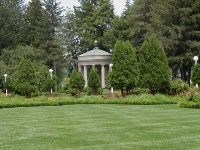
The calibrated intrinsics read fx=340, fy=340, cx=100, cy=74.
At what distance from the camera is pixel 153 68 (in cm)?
2583

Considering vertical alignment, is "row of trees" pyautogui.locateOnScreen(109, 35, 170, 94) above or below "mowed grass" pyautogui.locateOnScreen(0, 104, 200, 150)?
above

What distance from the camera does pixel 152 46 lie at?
1026 inches

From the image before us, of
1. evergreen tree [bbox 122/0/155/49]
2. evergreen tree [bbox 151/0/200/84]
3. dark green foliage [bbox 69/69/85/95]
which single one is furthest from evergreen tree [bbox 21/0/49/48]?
dark green foliage [bbox 69/69/85/95]

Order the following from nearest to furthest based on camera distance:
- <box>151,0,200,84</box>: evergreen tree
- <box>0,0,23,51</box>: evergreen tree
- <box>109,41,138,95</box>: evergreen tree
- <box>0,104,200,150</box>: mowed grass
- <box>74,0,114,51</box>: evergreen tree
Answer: <box>0,104,200,150</box>: mowed grass < <box>109,41,138,95</box>: evergreen tree < <box>151,0,200,84</box>: evergreen tree < <box>0,0,23,51</box>: evergreen tree < <box>74,0,114,51</box>: evergreen tree

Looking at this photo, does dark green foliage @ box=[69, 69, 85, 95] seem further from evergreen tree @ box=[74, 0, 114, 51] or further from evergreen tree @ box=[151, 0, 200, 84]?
evergreen tree @ box=[74, 0, 114, 51]

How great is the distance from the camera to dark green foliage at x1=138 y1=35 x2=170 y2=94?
25531mm

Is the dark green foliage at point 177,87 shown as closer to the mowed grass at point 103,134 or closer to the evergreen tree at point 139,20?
the mowed grass at point 103,134

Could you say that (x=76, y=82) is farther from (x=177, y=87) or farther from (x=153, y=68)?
(x=177, y=87)

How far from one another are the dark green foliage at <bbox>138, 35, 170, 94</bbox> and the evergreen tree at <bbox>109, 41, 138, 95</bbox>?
0.88 m

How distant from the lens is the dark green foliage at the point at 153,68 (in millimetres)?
25531

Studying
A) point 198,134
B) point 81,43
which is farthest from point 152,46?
point 81,43

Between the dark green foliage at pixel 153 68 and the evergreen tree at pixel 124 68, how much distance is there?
2.88ft

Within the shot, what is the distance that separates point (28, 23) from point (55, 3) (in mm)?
5312

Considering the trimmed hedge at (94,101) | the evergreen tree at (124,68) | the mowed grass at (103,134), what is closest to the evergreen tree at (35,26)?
the evergreen tree at (124,68)
